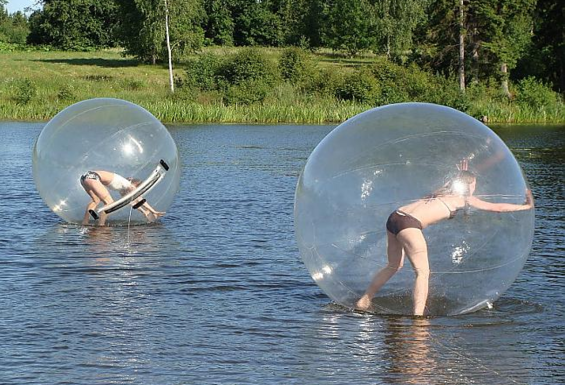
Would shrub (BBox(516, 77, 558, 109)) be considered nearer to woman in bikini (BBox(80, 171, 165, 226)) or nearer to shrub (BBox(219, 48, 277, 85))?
shrub (BBox(219, 48, 277, 85))

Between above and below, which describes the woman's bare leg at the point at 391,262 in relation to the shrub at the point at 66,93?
above

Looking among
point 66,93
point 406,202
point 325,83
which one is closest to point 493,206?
point 406,202

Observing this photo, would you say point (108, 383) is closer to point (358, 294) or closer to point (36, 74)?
point (358, 294)

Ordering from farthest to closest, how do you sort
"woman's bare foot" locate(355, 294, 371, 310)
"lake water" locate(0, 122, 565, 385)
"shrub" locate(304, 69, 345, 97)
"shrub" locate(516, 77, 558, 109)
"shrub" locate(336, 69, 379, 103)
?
1. "shrub" locate(304, 69, 345, 97)
2. "shrub" locate(336, 69, 379, 103)
3. "shrub" locate(516, 77, 558, 109)
4. "woman's bare foot" locate(355, 294, 371, 310)
5. "lake water" locate(0, 122, 565, 385)

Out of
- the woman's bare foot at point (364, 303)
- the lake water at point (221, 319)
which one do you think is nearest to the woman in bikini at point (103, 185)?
the lake water at point (221, 319)

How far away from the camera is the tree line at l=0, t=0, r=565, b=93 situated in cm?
7212

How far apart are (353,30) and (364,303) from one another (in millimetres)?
97411

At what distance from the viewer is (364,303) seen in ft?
34.6

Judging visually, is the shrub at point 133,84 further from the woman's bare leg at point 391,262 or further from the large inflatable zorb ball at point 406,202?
the woman's bare leg at point 391,262

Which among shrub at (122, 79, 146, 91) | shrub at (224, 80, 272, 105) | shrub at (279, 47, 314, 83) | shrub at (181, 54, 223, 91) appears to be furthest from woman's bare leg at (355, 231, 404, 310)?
shrub at (122, 79, 146, 91)

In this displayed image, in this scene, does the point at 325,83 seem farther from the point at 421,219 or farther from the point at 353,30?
the point at 421,219

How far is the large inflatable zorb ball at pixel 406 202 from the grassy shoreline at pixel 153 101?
4503 centimetres

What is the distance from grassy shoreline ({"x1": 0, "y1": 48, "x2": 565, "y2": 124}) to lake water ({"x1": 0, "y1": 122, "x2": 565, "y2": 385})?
37189mm

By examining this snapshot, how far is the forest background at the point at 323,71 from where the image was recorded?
59.8m
